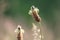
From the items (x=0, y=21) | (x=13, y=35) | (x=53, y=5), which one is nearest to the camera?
(x=13, y=35)

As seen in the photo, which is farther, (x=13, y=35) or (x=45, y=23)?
(x=45, y=23)

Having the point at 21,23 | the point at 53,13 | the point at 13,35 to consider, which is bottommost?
the point at 13,35

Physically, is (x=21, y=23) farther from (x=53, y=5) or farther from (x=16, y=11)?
(x=53, y=5)

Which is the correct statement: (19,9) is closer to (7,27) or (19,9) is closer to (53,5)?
(7,27)

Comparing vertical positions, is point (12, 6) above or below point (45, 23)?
above

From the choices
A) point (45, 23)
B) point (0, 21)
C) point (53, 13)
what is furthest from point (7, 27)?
point (53, 13)

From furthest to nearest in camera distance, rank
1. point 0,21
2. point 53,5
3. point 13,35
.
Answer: point 53,5 < point 0,21 < point 13,35

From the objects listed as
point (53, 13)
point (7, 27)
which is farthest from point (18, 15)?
point (53, 13)
